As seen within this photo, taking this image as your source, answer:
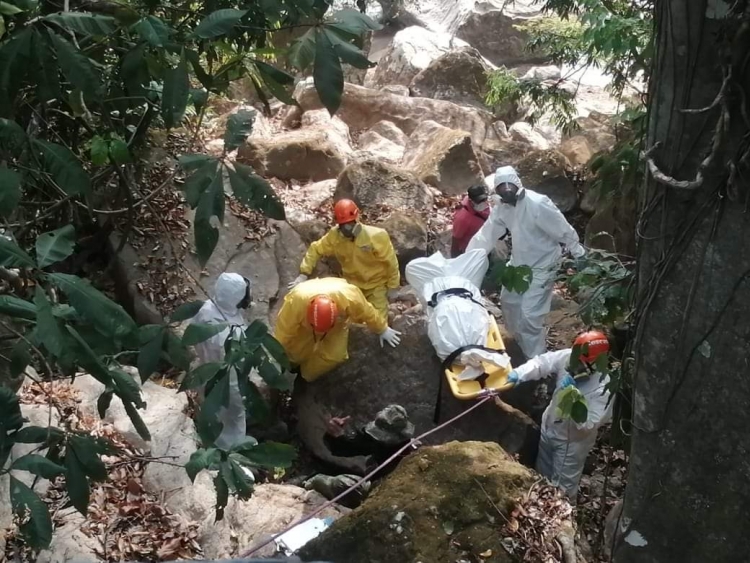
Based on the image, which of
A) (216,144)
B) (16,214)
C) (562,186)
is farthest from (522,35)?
(16,214)

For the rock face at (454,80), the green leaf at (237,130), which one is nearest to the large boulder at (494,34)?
the rock face at (454,80)

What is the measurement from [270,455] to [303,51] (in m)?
1.32

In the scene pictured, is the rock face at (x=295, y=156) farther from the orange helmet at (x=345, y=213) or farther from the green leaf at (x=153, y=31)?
the green leaf at (x=153, y=31)

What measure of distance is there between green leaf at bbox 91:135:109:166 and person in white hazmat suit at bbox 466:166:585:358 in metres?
4.10

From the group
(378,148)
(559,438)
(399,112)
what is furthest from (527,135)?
(559,438)

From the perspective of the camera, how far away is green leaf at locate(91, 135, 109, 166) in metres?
3.12

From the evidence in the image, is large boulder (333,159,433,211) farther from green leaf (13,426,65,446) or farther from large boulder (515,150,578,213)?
green leaf (13,426,65,446)

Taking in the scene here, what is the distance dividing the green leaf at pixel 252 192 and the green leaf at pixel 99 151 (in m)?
0.83

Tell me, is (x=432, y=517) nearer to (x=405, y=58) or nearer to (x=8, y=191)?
(x=8, y=191)

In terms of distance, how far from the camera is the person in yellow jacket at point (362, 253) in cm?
642

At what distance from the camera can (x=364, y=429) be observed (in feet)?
17.3

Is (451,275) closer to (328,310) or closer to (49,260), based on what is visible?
(328,310)

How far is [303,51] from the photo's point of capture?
2293 millimetres

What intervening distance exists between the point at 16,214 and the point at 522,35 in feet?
57.5
